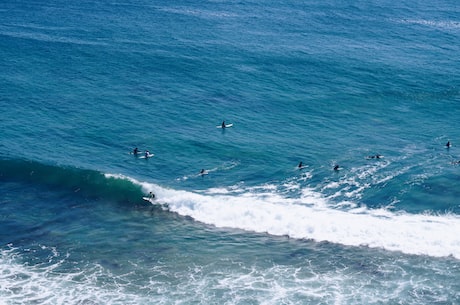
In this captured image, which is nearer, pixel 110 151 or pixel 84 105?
pixel 110 151

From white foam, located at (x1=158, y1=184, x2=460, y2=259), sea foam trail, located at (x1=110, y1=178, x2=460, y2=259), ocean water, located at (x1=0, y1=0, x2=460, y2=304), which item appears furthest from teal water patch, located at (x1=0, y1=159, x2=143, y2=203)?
white foam, located at (x1=158, y1=184, x2=460, y2=259)

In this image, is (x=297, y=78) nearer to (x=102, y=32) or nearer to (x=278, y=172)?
(x=278, y=172)

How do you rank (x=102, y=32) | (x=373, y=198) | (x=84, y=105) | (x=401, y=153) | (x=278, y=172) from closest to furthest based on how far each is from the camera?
(x=373, y=198) → (x=278, y=172) → (x=401, y=153) → (x=84, y=105) → (x=102, y=32)

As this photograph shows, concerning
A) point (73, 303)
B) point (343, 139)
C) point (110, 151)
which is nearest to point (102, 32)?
point (110, 151)

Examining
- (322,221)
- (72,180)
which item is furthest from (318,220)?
(72,180)

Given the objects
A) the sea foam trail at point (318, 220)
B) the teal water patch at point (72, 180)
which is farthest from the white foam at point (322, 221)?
the teal water patch at point (72, 180)

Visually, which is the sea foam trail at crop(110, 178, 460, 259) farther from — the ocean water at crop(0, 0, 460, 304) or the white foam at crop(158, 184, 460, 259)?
the ocean water at crop(0, 0, 460, 304)

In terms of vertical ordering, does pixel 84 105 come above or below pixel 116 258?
above

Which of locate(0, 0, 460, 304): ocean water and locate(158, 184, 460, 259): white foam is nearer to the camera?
locate(0, 0, 460, 304): ocean water
